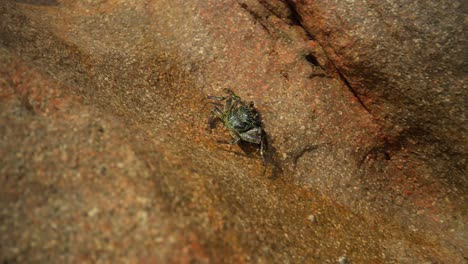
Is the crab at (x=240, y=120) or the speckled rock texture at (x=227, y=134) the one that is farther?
the crab at (x=240, y=120)

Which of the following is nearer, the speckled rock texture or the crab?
the speckled rock texture

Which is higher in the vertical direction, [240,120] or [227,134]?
[240,120]

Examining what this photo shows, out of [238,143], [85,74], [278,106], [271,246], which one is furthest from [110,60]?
[271,246]

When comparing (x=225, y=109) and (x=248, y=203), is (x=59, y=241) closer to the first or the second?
(x=248, y=203)

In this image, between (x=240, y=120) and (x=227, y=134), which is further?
(x=227, y=134)
